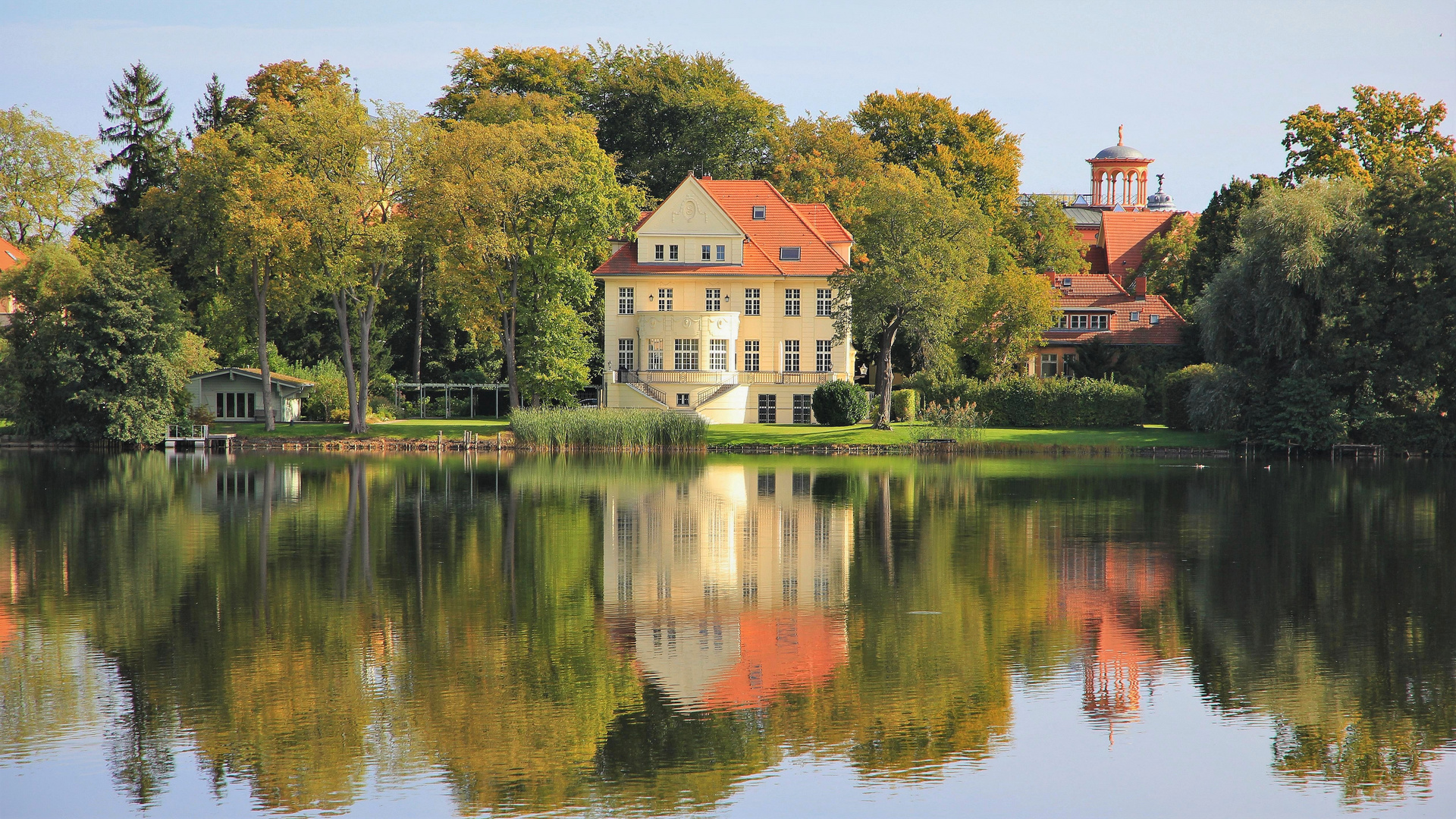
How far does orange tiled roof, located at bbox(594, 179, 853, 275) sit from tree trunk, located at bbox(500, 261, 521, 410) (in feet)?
21.2

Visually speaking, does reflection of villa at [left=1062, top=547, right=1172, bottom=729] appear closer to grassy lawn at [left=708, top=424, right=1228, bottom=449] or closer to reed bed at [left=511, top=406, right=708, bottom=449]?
grassy lawn at [left=708, top=424, right=1228, bottom=449]

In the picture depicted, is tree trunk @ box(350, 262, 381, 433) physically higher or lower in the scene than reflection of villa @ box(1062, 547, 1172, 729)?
higher

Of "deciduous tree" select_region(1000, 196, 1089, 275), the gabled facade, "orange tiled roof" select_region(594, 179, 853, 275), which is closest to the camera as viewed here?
"orange tiled roof" select_region(594, 179, 853, 275)

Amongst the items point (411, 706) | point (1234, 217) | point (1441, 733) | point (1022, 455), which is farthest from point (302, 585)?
point (1234, 217)

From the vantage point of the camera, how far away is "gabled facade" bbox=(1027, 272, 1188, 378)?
212 feet

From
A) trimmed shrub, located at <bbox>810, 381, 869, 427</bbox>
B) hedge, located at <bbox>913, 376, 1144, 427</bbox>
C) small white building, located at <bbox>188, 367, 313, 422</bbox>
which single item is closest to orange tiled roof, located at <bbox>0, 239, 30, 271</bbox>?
small white building, located at <bbox>188, 367, 313, 422</bbox>

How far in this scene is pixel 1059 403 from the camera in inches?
2170

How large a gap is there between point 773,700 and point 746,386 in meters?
47.6

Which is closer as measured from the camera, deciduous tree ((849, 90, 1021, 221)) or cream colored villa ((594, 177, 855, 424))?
cream colored villa ((594, 177, 855, 424))

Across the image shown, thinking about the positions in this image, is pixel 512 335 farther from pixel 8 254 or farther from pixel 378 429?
pixel 8 254

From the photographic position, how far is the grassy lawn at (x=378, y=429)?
169 feet

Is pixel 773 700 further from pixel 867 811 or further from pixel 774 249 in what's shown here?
pixel 774 249

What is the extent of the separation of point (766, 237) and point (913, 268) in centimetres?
1087

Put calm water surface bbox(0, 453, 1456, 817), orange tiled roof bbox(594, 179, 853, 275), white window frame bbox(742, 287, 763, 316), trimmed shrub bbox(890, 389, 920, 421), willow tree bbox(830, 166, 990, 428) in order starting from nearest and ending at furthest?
calm water surface bbox(0, 453, 1456, 817) → willow tree bbox(830, 166, 990, 428) → trimmed shrub bbox(890, 389, 920, 421) → orange tiled roof bbox(594, 179, 853, 275) → white window frame bbox(742, 287, 763, 316)
